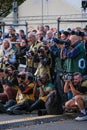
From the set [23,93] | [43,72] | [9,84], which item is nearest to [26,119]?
[23,93]

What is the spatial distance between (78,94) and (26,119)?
1.27 metres

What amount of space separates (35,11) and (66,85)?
25823 mm

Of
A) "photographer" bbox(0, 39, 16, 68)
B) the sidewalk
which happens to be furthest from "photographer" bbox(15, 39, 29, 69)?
the sidewalk

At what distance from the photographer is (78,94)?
10.6 meters

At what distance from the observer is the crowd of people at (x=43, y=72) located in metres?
10.8

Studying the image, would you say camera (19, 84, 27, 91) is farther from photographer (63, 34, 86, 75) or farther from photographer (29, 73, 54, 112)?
photographer (63, 34, 86, 75)

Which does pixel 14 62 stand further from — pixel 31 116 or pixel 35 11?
pixel 35 11

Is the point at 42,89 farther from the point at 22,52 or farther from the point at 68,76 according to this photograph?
the point at 22,52

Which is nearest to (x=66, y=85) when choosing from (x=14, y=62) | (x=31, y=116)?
(x=31, y=116)

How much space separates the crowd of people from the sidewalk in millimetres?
232

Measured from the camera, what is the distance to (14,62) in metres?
13.3

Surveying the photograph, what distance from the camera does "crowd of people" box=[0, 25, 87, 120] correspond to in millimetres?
10781

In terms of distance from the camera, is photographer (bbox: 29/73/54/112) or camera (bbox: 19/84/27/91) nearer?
photographer (bbox: 29/73/54/112)

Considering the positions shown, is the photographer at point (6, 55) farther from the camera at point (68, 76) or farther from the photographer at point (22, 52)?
the camera at point (68, 76)
